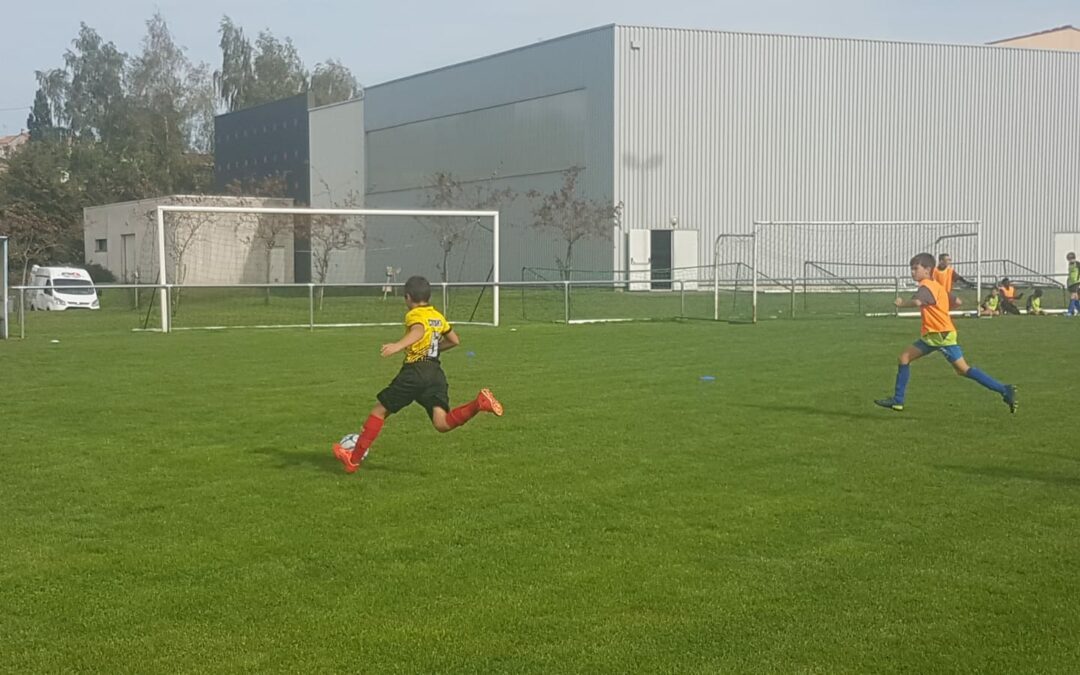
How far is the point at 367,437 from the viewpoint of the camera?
8984 millimetres

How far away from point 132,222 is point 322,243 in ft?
44.4

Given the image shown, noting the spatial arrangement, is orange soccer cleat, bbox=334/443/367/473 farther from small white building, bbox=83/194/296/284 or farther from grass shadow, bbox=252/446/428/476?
small white building, bbox=83/194/296/284

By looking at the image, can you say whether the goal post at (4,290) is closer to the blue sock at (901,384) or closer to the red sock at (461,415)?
the red sock at (461,415)

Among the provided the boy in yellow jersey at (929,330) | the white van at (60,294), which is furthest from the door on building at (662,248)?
the boy in yellow jersey at (929,330)

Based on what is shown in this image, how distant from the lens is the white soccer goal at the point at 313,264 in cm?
2838

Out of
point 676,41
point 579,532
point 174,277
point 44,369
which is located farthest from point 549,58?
point 579,532

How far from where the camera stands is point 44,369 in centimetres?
1730

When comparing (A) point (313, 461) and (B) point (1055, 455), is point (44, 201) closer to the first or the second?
(A) point (313, 461)

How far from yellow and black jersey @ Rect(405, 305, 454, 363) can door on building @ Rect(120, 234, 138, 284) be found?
146 ft

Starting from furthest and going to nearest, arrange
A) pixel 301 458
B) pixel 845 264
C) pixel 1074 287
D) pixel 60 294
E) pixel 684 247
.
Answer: pixel 684 247 < pixel 60 294 < pixel 845 264 < pixel 1074 287 < pixel 301 458

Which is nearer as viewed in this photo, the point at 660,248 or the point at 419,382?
the point at 419,382

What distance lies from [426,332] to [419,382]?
0.39 m

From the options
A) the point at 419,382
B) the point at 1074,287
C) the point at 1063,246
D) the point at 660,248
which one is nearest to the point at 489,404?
the point at 419,382

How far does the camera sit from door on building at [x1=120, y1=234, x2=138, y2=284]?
168ft
